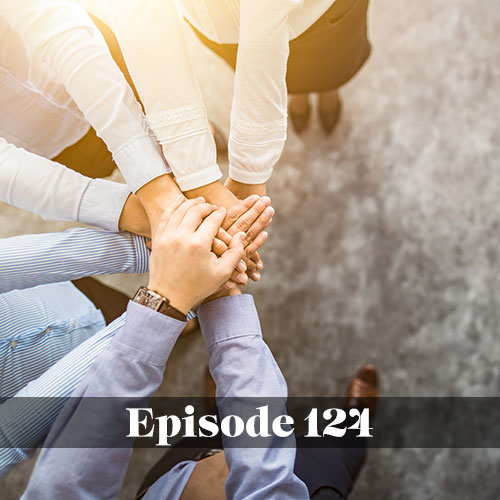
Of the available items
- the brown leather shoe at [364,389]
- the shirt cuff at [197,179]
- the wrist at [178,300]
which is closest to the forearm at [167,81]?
the shirt cuff at [197,179]

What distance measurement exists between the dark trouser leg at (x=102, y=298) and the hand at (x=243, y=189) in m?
0.45

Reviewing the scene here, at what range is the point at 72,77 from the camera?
771mm

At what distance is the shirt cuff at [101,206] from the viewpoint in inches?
32.9

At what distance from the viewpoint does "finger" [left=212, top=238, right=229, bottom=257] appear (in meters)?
0.80

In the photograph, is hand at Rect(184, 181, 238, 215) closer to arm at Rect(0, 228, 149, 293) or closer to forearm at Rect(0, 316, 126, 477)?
arm at Rect(0, 228, 149, 293)

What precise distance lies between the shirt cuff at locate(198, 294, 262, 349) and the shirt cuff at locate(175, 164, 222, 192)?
0.23m

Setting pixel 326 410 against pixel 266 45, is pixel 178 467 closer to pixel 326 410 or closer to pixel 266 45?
pixel 326 410

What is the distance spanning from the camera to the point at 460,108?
1.50 meters

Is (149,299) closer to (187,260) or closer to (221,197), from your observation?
(187,260)

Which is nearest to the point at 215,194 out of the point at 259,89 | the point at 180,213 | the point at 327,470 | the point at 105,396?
the point at 180,213

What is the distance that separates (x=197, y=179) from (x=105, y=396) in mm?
417

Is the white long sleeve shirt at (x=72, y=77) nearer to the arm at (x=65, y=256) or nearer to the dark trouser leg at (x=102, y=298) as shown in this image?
the arm at (x=65, y=256)

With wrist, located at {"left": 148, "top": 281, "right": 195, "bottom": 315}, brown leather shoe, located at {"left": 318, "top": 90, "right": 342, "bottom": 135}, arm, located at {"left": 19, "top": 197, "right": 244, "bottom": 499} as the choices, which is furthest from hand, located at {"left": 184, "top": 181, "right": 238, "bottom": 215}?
brown leather shoe, located at {"left": 318, "top": 90, "right": 342, "bottom": 135}

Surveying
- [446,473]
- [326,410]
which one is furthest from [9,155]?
[446,473]
